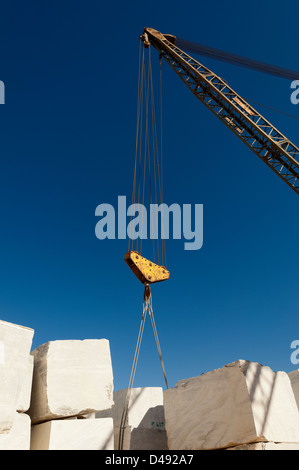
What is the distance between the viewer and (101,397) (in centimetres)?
351

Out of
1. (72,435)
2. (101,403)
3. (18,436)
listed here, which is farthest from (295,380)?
(18,436)

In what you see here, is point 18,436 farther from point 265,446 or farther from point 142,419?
point 142,419

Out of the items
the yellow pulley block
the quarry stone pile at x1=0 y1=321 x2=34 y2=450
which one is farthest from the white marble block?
the yellow pulley block

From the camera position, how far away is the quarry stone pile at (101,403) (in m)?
2.99

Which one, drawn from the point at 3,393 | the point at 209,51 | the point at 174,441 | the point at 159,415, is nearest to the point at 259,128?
the point at 209,51

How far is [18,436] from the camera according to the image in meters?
2.96

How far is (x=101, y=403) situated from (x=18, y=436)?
81 cm

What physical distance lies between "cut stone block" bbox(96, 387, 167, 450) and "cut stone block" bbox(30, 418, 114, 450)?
4.16ft

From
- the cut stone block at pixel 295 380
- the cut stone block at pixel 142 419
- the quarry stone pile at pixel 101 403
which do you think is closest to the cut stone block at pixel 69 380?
the quarry stone pile at pixel 101 403

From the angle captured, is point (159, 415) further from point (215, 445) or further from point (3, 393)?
point (3, 393)

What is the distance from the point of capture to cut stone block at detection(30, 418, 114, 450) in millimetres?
3111

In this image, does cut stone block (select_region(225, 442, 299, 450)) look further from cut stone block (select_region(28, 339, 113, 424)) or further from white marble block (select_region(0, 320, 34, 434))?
white marble block (select_region(0, 320, 34, 434))

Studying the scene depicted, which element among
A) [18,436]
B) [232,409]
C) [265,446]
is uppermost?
[232,409]

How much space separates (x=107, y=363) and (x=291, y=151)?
1328 centimetres
